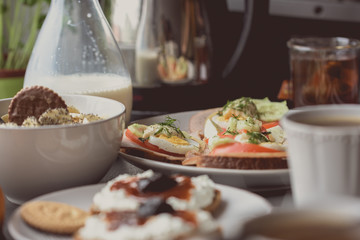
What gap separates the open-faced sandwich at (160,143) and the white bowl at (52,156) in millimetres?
97

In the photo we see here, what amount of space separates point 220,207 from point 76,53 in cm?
52

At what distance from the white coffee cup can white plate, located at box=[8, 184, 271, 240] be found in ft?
0.17

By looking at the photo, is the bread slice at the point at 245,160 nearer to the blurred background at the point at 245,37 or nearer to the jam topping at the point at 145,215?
the jam topping at the point at 145,215

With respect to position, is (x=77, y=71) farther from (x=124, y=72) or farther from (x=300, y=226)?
(x=300, y=226)

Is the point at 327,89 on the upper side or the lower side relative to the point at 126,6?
lower

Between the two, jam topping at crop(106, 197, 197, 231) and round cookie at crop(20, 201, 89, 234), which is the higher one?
jam topping at crop(106, 197, 197, 231)

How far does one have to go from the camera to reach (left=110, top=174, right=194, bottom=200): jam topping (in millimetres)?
632

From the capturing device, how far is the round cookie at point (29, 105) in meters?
0.80

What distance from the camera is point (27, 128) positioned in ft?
2.41

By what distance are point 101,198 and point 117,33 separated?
0.86 m

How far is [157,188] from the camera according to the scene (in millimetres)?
641

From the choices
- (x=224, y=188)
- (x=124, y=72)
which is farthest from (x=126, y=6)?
(x=224, y=188)

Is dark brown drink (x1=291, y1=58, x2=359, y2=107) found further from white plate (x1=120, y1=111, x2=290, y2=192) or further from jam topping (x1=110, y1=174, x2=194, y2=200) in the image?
jam topping (x1=110, y1=174, x2=194, y2=200)

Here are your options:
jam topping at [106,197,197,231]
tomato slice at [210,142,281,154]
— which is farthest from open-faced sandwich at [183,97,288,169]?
jam topping at [106,197,197,231]
